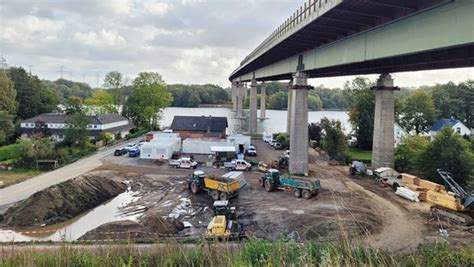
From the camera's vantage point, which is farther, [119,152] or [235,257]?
[119,152]

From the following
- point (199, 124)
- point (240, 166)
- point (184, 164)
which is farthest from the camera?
point (199, 124)

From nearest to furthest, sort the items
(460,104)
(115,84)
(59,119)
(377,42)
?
(377,42) → (59,119) → (460,104) → (115,84)

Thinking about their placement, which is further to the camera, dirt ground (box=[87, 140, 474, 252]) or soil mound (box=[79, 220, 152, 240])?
soil mound (box=[79, 220, 152, 240])

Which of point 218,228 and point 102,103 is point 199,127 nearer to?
point 102,103

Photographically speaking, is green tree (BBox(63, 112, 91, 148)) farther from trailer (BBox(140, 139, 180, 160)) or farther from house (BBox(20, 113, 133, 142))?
trailer (BBox(140, 139, 180, 160))

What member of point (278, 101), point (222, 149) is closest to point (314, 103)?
point (278, 101)

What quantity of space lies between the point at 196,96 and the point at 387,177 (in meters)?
143

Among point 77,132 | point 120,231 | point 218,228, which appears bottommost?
point 120,231

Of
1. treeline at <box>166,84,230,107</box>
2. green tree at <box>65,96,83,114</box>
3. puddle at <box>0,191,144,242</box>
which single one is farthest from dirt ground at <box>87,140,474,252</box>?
treeline at <box>166,84,230,107</box>

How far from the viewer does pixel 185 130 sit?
58.8m

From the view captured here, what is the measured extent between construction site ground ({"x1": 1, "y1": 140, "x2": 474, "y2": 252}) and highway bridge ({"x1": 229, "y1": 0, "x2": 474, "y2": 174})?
240 inches

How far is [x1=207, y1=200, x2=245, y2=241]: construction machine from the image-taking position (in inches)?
701

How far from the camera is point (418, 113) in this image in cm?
6756

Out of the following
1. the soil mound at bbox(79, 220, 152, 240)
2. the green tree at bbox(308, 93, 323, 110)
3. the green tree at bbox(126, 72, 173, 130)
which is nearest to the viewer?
the soil mound at bbox(79, 220, 152, 240)
